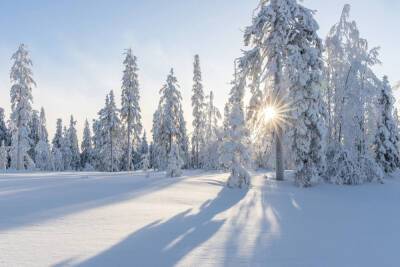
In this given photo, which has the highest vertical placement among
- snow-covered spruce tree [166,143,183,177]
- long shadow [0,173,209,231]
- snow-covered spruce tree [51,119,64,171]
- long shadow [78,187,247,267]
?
snow-covered spruce tree [51,119,64,171]

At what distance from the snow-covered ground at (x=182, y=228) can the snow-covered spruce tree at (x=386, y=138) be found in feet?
44.0

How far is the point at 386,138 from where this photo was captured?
27.6m

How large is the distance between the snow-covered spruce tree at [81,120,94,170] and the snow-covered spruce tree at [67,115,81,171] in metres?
1.38

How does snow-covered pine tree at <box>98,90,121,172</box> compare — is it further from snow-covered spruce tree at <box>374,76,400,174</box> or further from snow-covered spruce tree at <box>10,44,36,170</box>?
snow-covered spruce tree at <box>374,76,400,174</box>

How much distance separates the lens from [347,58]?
2514 cm

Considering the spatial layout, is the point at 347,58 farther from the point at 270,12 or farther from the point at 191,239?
the point at 191,239

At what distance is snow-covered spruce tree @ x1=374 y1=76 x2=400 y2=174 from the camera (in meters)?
27.1

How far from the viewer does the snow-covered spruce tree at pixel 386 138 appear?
27.1 m

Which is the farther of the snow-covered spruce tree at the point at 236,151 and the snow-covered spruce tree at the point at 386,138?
the snow-covered spruce tree at the point at 386,138

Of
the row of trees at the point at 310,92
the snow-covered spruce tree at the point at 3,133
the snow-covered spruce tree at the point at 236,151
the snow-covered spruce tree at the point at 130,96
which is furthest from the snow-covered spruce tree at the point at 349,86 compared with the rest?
the snow-covered spruce tree at the point at 3,133

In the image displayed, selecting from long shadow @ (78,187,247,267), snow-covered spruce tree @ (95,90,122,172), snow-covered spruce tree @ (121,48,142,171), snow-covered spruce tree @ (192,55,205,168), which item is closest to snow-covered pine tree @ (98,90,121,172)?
snow-covered spruce tree @ (95,90,122,172)

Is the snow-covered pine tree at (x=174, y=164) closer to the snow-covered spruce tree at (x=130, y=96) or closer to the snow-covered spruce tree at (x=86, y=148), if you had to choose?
the snow-covered spruce tree at (x=130, y=96)

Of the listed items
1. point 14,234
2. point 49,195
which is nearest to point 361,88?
point 49,195

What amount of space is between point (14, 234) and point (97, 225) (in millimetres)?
1730
